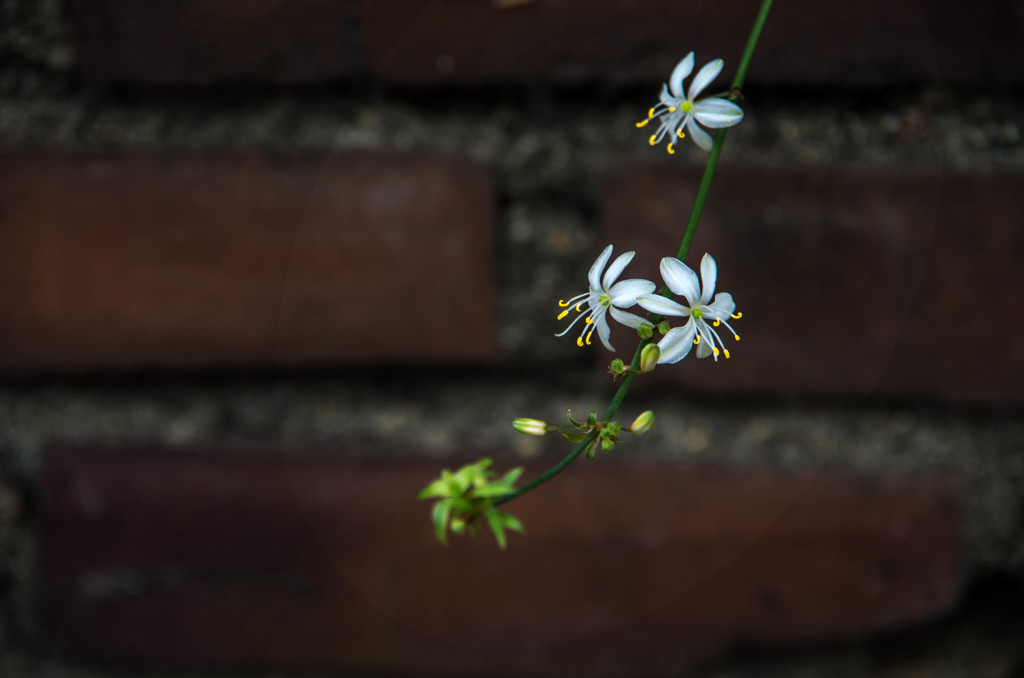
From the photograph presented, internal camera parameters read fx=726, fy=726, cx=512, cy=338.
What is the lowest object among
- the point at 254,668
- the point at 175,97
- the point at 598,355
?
the point at 254,668

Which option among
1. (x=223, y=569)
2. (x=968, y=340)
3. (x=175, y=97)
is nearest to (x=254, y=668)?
(x=223, y=569)

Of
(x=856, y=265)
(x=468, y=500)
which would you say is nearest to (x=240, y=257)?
(x=468, y=500)

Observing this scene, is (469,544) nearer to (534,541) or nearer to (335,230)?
(534,541)

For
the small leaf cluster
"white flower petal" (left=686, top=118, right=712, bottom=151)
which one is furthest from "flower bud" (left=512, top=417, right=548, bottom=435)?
"white flower petal" (left=686, top=118, right=712, bottom=151)

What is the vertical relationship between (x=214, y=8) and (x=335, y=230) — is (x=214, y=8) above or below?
above

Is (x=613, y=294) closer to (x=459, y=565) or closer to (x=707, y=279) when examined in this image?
(x=707, y=279)

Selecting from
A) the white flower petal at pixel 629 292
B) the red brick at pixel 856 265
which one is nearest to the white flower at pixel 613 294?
the white flower petal at pixel 629 292

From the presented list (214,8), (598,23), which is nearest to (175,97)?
(214,8)
